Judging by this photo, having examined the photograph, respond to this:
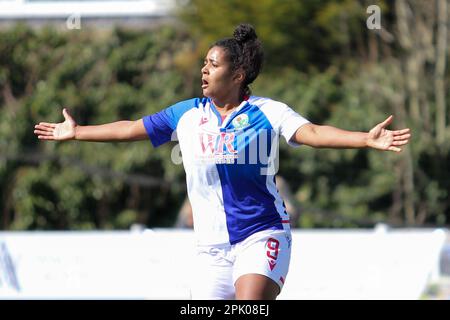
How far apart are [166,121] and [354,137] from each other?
4.01 ft

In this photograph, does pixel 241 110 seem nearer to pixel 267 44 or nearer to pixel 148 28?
pixel 267 44

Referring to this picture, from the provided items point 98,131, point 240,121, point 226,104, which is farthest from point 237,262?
point 98,131

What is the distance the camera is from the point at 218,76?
6.12 m

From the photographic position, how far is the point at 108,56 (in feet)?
61.7

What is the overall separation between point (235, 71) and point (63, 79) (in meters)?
12.7

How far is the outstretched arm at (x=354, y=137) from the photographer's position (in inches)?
221

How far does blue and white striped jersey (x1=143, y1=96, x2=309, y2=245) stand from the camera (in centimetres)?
595

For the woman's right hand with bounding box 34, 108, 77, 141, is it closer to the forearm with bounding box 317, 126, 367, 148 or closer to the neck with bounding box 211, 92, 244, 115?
the neck with bounding box 211, 92, 244, 115

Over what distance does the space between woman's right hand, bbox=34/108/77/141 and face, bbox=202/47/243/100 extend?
94 cm
